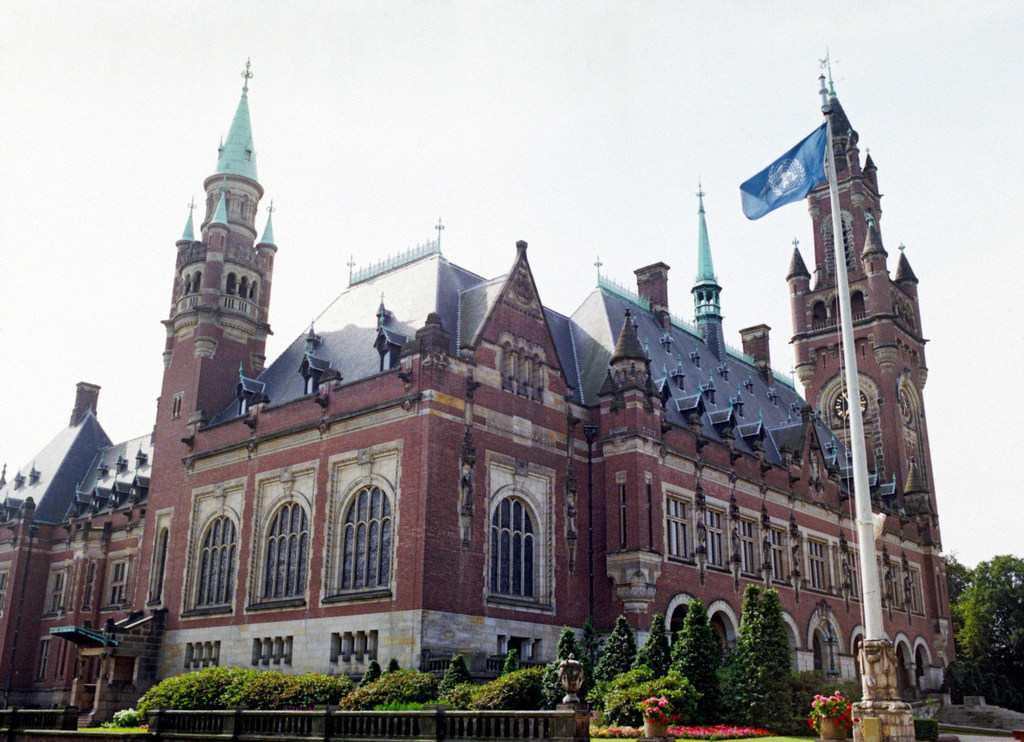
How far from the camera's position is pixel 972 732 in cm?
5012

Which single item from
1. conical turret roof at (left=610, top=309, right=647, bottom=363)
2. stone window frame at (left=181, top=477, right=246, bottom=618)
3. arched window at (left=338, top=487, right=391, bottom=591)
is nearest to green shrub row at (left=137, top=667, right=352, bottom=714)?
arched window at (left=338, top=487, right=391, bottom=591)

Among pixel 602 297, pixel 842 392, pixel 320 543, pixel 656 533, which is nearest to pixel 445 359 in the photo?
pixel 320 543

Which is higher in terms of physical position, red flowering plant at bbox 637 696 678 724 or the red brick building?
the red brick building

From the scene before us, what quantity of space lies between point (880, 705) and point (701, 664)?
37.6ft

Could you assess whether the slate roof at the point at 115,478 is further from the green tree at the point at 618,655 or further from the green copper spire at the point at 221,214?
the green tree at the point at 618,655

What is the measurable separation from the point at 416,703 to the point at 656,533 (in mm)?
15562

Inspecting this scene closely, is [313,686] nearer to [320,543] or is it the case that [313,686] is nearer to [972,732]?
[320,543]

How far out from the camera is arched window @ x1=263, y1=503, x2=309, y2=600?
4109 cm

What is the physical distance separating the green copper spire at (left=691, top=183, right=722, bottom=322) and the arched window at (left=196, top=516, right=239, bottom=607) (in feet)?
110

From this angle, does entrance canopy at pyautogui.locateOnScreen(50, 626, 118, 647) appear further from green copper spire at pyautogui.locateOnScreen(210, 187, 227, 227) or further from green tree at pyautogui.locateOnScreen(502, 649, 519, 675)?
green copper spire at pyautogui.locateOnScreen(210, 187, 227, 227)

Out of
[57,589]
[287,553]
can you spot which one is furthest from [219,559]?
[57,589]

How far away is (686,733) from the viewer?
27.8 meters

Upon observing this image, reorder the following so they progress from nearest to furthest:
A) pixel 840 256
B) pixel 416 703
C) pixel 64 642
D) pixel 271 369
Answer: pixel 840 256 → pixel 416 703 → pixel 271 369 → pixel 64 642

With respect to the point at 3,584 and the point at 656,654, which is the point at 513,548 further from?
the point at 3,584
